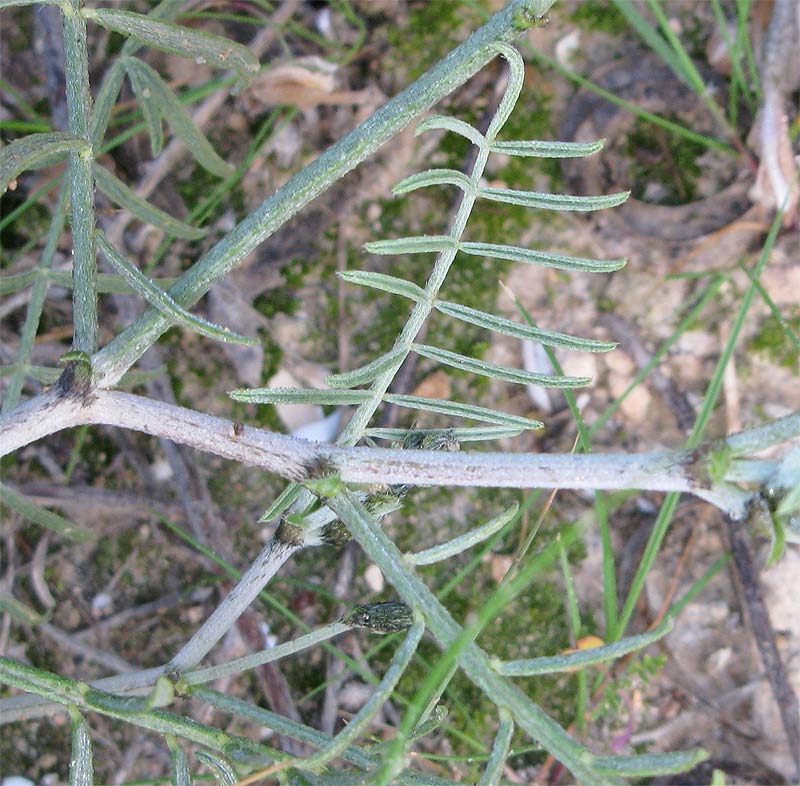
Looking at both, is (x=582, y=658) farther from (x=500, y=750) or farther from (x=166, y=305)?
(x=166, y=305)

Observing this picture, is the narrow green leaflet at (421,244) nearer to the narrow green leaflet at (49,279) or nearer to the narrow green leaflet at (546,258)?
the narrow green leaflet at (546,258)

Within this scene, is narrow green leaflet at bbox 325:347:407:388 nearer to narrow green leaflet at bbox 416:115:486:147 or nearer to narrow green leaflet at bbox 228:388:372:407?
narrow green leaflet at bbox 228:388:372:407

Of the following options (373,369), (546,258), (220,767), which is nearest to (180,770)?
(220,767)

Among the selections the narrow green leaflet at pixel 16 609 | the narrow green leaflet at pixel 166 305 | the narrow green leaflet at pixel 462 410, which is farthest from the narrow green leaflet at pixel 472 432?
the narrow green leaflet at pixel 16 609

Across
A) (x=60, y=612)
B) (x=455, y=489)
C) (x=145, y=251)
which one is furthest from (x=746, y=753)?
(x=145, y=251)

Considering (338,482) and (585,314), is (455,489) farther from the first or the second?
(338,482)

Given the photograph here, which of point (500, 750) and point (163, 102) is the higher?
point (163, 102)
